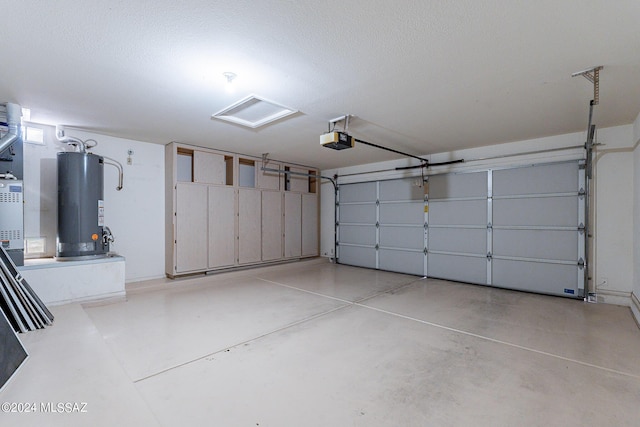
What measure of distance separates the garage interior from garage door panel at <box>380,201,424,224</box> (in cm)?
4

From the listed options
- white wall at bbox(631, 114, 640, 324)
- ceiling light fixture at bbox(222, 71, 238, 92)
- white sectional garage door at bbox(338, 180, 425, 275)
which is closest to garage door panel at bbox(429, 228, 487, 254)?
white sectional garage door at bbox(338, 180, 425, 275)

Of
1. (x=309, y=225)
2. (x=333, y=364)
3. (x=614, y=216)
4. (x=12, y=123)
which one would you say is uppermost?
(x=12, y=123)

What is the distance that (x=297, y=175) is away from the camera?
7.26 metres

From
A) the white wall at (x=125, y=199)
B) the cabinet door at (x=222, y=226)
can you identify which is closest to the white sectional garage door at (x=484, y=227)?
the cabinet door at (x=222, y=226)

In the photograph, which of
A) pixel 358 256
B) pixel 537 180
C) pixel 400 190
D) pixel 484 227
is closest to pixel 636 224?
pixel 537 180

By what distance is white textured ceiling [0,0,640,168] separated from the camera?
1.80 metres

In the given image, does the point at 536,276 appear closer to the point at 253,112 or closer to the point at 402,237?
the point at 402,237

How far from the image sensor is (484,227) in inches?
205

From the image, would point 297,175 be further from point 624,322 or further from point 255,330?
point 624,322

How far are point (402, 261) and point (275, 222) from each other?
120 inches

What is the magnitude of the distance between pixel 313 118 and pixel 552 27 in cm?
248

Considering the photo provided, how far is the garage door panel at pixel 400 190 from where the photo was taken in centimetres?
609

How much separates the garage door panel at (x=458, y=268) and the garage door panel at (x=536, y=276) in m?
0.21

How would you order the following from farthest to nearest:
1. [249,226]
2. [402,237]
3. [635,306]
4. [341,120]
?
[402,237] → [249,226] → [341,120] → [635,306]
